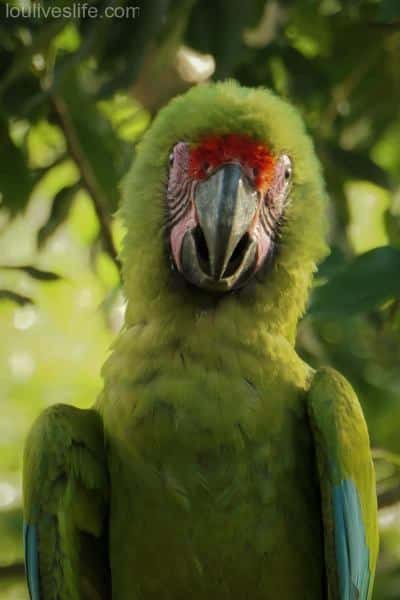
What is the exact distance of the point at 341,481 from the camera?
3035mm

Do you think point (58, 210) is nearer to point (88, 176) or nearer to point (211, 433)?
point (88, 176)

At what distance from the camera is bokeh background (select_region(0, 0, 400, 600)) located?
3.58 meters

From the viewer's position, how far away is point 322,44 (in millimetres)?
4312

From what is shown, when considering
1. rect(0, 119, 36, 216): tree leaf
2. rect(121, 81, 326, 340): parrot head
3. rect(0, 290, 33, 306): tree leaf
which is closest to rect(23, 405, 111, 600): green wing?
rect(121, 81, 326, 340): parrot head

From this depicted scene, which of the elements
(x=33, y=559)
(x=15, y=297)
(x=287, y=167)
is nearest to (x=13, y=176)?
(x=15, y=297)

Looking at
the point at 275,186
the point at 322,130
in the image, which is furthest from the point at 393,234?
the point at 275,186

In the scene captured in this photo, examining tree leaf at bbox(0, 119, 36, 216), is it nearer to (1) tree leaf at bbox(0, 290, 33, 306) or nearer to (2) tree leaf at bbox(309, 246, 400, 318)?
(1) tree leaf at bbox(0, 290, 33, 306)

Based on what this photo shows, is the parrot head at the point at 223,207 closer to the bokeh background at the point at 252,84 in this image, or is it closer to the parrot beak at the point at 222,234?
the parrot beak at the point at 222,234

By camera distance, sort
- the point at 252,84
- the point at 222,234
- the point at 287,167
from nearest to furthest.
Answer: the point at 222,234
the point at 287,167
the point at 252,84

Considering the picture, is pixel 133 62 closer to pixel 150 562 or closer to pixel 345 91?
pixel 345 91

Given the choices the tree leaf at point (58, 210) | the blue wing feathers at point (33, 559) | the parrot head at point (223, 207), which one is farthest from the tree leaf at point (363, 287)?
the tree leaf at point (58, 210)

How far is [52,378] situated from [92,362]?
0.25 metres

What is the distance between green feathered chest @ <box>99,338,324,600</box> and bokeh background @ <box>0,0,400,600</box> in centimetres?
38

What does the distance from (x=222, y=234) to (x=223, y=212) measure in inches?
2.3
